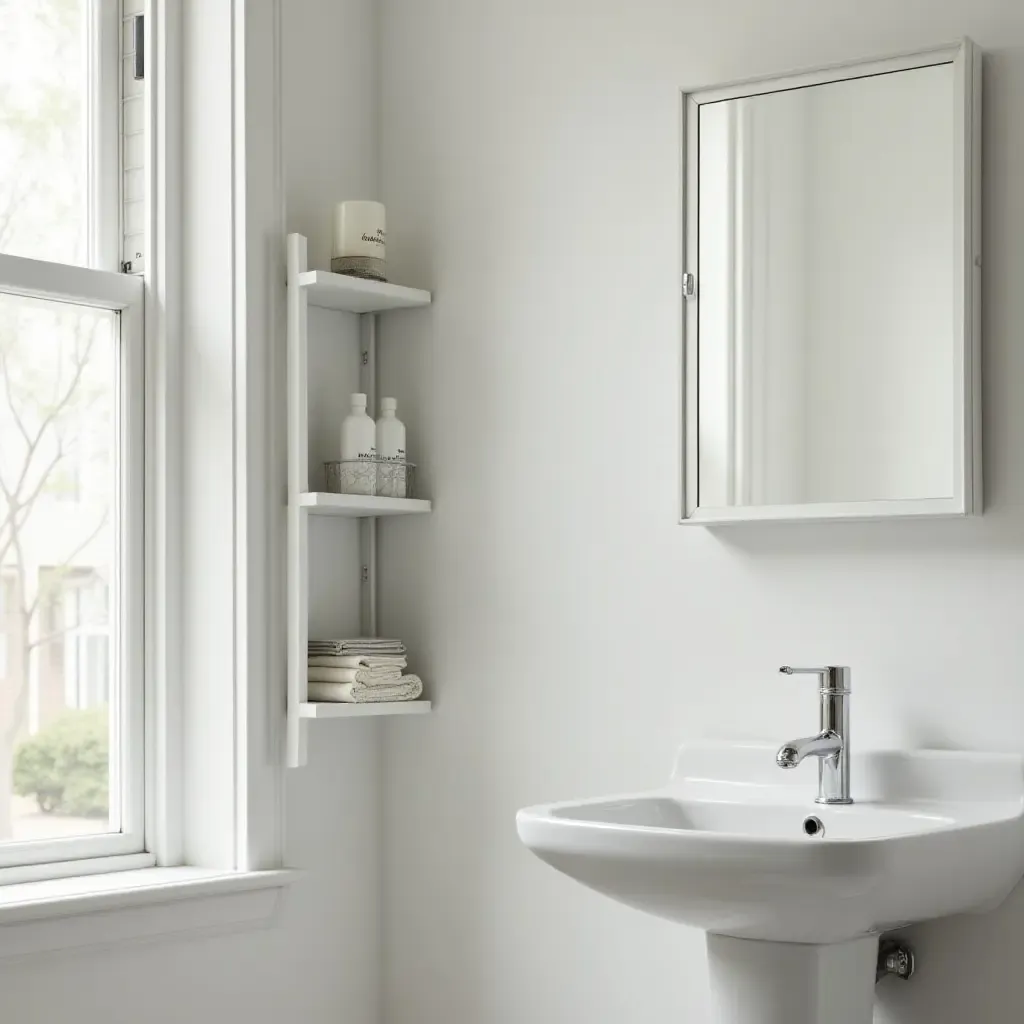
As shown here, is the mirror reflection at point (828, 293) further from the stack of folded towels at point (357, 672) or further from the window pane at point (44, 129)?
the window pane at point (44, 129)

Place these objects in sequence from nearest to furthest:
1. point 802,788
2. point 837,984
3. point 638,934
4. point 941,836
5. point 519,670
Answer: point 941,836
point 837,984
point 802,788
point 638,934
point 519,670

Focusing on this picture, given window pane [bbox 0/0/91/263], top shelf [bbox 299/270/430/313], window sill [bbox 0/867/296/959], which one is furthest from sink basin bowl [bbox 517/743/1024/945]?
window pane [bbox 0/0/91/263]

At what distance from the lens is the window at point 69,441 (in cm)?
208

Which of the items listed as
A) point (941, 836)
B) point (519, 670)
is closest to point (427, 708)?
point (519, 670)

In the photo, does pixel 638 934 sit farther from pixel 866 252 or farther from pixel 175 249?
pixel 175 249

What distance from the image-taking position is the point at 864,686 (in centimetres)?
193

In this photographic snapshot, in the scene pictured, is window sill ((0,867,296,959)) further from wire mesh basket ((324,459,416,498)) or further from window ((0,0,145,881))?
wire mesh basket ((324,459,416,498))

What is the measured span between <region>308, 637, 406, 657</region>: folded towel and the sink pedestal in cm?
74

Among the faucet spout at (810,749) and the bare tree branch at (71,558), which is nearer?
the faucet spout at (810,749)

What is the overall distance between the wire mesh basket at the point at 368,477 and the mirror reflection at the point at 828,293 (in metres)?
0.51

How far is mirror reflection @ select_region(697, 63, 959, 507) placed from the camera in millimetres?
1856

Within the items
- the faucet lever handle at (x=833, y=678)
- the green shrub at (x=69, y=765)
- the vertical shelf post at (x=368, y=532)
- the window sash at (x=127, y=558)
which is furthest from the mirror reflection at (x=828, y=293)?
the green shrub at (x=69, y=765)

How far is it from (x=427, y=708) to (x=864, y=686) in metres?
0.71

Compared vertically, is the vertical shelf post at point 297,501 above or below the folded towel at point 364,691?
above
